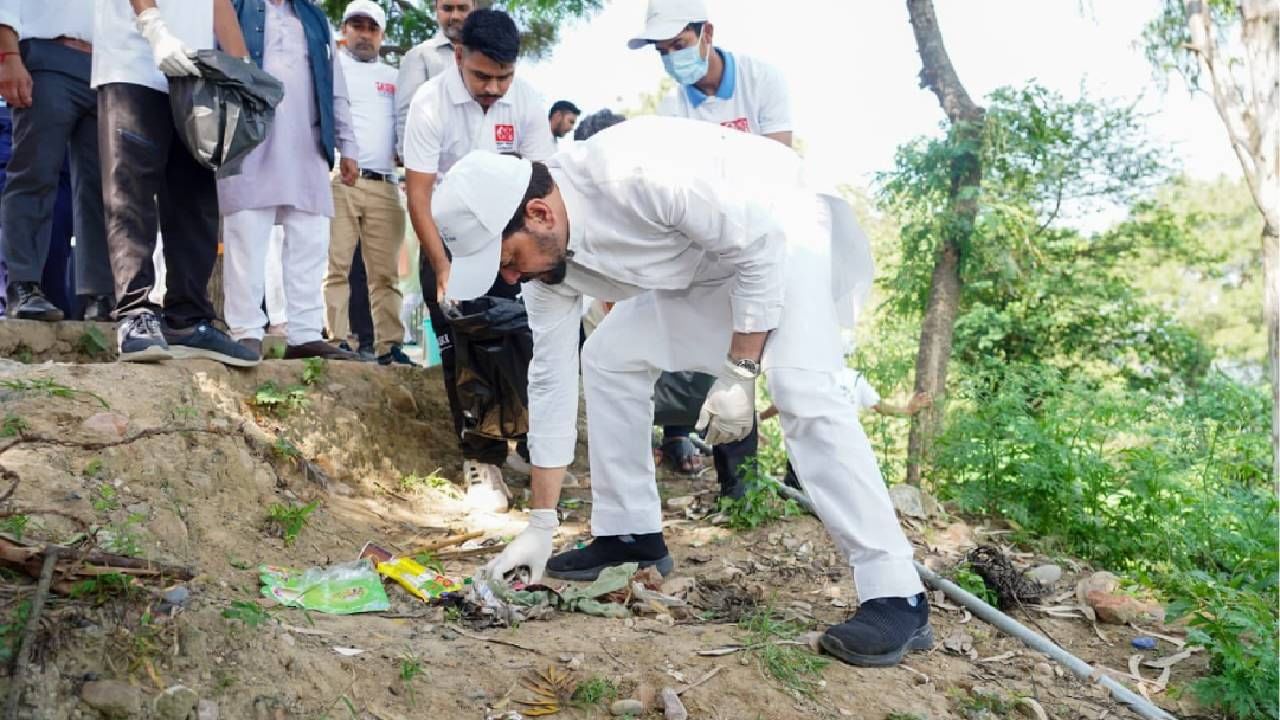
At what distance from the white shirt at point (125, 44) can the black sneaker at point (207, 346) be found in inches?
34.3

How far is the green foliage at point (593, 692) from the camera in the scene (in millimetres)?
2318

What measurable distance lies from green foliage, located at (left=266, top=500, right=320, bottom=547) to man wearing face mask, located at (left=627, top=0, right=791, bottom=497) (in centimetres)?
177

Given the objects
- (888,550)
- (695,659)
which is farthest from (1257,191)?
(695,659)

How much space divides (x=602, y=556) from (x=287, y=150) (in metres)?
2.20

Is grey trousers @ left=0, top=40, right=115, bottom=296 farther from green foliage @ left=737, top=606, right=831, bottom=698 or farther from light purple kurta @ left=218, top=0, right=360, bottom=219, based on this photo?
green foliage @ left=737, top=606, right=831, bottom=698

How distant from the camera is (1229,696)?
9.14 ft

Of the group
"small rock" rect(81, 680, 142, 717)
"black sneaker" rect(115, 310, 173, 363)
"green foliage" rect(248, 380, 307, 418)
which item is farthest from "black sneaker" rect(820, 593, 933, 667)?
"black sneaker" rect(115, 310, 173, 363)

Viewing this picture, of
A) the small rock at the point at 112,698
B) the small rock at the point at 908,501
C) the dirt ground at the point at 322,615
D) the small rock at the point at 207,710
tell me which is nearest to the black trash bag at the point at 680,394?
the dirt ground at the point at 322,615

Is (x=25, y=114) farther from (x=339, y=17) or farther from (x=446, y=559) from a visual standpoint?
(x=339, y=17)

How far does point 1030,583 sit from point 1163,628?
46cm

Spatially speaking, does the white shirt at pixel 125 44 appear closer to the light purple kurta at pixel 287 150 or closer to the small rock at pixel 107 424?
the light purple kurta at pixel 287 150

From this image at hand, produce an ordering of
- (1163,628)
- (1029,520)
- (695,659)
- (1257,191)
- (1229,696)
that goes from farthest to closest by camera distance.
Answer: (1257,191)
(1029,520)
(1163,628)
(1229,696)
(695,659)

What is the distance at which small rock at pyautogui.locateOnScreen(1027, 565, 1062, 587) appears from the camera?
3766 millimetres

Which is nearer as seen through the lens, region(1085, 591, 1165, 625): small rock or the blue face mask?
region(1085, 591, 1165, 625): small rock
